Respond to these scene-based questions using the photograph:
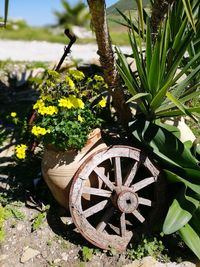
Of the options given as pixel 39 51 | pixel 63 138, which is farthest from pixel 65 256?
pixel 39 51

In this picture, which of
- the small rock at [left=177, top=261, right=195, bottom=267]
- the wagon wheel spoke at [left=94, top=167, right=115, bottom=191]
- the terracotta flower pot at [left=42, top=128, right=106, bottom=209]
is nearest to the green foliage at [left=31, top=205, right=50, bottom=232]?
the terracotta flower pot at [left=42, top=128, right=106, bottom=209]

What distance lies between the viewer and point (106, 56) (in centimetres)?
336

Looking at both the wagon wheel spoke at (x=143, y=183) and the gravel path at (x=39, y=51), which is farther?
the gravel path at (x=39, y=51)

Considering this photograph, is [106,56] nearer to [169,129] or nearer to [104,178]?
[169,129]

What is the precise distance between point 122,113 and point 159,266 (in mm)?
1339

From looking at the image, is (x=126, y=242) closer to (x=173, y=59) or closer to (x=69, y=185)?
(x=69, y=185)

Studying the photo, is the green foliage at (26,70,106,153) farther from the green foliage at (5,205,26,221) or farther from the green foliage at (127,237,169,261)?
the green foliage at (127,237,169,261)

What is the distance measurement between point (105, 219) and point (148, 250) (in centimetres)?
37

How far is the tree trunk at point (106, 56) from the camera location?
3048 mm

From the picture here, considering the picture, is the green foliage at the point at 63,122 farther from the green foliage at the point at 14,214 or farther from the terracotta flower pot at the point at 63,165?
the green foliage at the point at 14,214

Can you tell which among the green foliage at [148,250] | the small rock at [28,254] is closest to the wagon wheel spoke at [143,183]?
the green foliage at [148,250]

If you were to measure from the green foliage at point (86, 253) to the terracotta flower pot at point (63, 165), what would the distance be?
0.36m

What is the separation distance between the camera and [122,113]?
145 inches

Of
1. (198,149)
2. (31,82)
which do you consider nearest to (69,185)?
(198,149)
